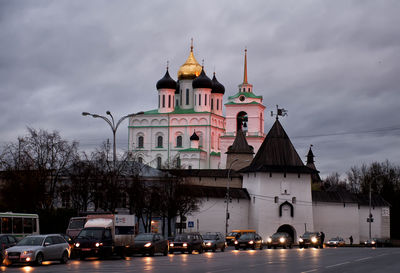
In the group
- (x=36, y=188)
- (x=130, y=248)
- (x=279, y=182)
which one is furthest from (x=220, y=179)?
(x=130, y=248)

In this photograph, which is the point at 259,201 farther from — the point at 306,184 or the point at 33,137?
the point at 33,137

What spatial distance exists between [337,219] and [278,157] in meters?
9.07

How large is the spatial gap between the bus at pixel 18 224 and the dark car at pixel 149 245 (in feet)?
16.2

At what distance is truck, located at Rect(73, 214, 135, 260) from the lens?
30.5 m

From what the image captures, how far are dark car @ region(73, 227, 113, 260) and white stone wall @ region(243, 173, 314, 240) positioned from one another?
43.4m

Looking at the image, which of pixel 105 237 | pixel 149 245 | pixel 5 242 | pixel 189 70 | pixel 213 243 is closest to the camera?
pixel 5 242

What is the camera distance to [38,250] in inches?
1029

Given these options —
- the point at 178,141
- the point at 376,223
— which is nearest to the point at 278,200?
the point at 376,223

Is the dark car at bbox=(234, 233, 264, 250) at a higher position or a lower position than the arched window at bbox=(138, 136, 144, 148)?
lower

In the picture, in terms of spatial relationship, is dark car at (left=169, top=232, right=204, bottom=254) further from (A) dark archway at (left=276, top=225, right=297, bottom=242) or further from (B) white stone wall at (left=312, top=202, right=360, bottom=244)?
(B) white stone wall at (left=312, top=202, right=360, bottom=244)

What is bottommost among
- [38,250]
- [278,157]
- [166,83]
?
[38,250]

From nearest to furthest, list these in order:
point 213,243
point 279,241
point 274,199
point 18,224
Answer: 1. point 18,224
2. point 213,243
3. point 279,241
4. point 274,199

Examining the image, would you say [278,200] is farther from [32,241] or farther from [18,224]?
[32,241]

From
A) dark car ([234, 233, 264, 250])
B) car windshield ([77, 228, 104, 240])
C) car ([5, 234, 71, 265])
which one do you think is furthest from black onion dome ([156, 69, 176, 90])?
car ([5, 234, 71, 265])
